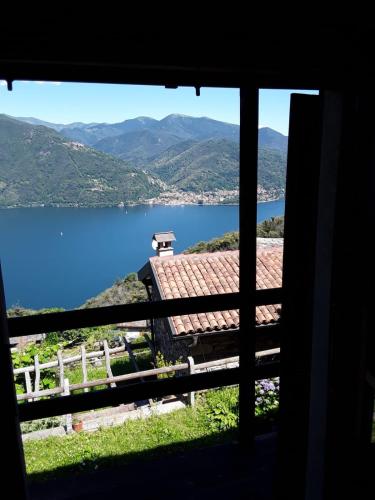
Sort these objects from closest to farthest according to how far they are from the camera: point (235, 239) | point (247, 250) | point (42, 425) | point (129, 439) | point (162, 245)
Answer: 1. point (247, 250)
2. point (129, 439)
3. point (42, 425)
4. point (162, 245)
5. point (235, 239)

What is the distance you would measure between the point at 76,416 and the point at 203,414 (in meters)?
2.26

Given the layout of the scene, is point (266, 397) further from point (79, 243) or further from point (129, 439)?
point (79, 243)

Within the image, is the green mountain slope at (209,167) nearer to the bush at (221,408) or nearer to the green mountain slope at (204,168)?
the green mountain slope at (204,168)

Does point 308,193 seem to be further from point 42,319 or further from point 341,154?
point 42,319

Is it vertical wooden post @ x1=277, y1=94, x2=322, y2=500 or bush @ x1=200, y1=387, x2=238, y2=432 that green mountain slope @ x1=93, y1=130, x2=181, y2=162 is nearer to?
bush @ x1=200, y1=387, x2=238, y2=432

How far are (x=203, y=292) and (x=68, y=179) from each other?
64866 mm

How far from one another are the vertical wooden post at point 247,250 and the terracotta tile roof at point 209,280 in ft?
18.5

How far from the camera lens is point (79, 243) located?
74250 millimetres

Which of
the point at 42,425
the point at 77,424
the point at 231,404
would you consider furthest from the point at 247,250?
the point at 42,425

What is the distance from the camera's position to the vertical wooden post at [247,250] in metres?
1.80

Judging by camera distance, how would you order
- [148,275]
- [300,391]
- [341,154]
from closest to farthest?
[341,154], [300,391], [148,275]

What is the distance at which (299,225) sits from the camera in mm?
1283

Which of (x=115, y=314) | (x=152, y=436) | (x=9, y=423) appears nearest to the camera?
(x=9, y=423)

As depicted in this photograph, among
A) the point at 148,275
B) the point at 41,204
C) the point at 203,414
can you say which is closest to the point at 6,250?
the point at 41,204
